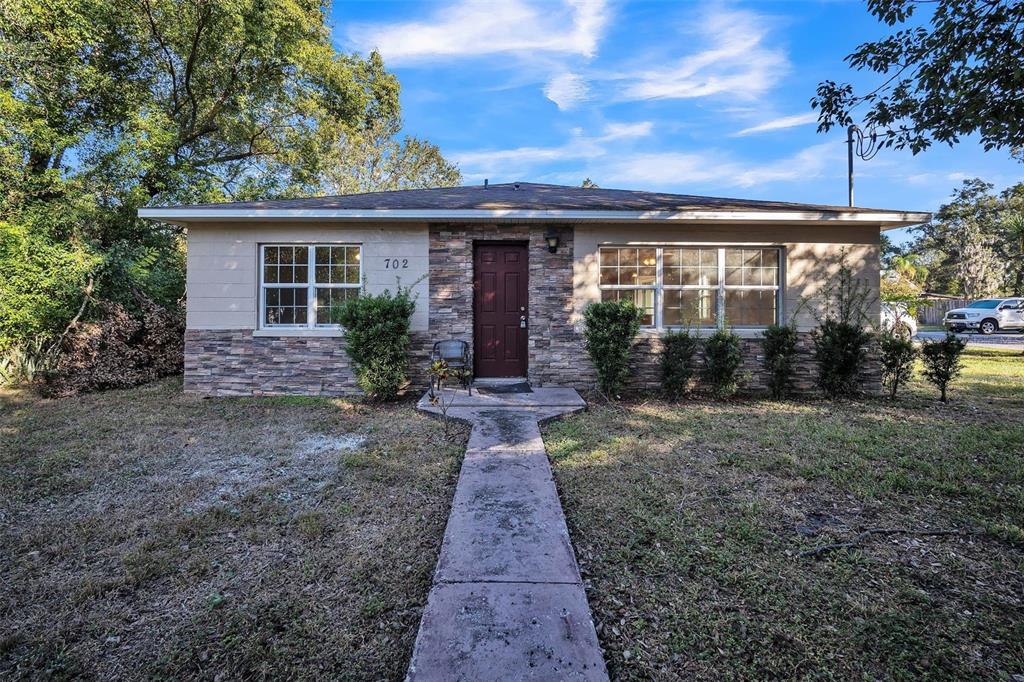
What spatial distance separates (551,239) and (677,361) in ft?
8.63

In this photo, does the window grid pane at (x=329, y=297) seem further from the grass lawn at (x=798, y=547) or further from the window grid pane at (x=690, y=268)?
the window grid pane at (x=690, y=268)

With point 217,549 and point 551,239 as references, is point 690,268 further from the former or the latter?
point 217,549

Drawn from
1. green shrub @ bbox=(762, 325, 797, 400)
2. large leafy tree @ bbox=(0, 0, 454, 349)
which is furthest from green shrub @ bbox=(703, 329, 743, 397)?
large leafy tree @ bbox=(0, 0, 454, 349)

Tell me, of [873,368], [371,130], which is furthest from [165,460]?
[371,130]

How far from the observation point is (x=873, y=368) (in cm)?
717

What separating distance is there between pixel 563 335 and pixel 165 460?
16.8ft

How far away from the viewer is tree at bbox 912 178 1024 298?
3219cm

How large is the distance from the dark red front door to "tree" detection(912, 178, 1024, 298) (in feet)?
133

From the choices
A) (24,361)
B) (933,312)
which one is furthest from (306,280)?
(933,312)

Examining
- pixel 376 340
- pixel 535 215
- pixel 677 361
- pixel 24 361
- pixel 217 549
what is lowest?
pixel 217 549

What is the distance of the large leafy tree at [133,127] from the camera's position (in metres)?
7.86

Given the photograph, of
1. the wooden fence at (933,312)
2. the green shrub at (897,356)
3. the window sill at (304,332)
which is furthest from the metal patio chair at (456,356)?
the wooden fence at (933,312)

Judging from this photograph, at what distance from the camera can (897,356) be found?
6.63 m

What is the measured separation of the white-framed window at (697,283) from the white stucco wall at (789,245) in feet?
0.60
